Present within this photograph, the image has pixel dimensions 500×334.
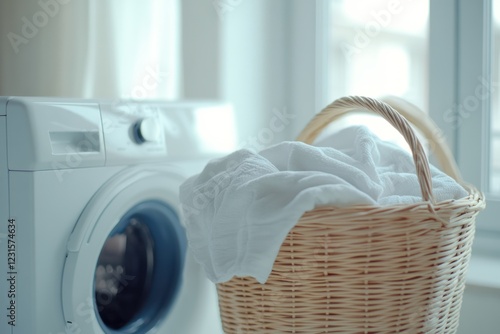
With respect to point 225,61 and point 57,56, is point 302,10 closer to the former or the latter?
point 225,61

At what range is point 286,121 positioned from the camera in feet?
6.40

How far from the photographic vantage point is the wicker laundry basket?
85 cm

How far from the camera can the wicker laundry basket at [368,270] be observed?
2.79ft

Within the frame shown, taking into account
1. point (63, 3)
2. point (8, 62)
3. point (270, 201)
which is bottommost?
point (270, 201)

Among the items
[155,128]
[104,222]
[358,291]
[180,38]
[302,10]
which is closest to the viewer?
[358,291]

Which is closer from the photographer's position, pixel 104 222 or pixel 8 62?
pixel 104 222

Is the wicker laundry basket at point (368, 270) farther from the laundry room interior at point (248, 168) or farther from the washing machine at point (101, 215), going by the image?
the washing machine at point (101, 215)

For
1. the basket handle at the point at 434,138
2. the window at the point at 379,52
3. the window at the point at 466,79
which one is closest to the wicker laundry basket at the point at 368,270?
the basket handle at the point at 434,138

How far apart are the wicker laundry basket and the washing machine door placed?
0.33m

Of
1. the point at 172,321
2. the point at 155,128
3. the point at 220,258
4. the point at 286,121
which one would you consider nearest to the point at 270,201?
the point at 220,258

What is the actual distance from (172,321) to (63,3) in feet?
2.61

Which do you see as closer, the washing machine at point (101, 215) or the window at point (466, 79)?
the washing machine at point (101, 215)

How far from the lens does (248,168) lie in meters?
0.95

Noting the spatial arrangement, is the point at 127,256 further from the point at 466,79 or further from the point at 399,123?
the point at 466,79
